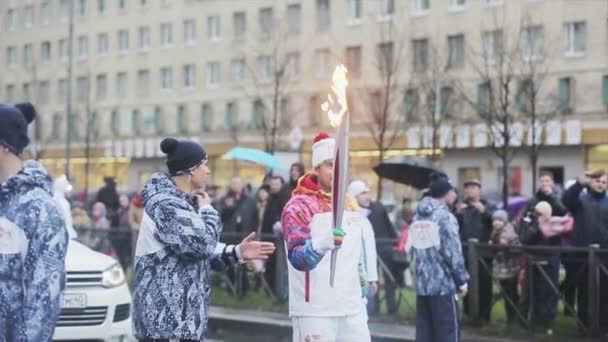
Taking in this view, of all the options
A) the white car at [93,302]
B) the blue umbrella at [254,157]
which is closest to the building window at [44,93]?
the blue umbrella at [254,157]

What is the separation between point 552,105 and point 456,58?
627 centimetres

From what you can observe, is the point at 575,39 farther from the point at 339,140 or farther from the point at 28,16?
the point at 28,16

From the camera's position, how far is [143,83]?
70.5 m

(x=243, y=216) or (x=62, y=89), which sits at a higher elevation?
(x=62, y=89)

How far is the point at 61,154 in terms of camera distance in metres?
75.6

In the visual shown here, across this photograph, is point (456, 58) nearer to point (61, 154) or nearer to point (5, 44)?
point (61, 154)

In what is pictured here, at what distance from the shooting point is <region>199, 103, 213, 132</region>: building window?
6569 centimetres

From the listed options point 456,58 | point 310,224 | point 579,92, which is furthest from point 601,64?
point 310,224

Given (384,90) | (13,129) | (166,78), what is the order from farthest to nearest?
(166,78) < (384,90) < (13,129)

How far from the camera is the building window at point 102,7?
73.8m

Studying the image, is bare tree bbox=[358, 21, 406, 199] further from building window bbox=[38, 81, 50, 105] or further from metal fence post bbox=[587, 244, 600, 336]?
metal fence post bbox=[587, 244, 600, 336]

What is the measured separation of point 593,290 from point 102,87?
63.0 m

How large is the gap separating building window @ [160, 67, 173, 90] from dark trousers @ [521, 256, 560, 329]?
56135 millimetres

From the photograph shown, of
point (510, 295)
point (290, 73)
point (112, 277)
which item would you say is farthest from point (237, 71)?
point (112, 277)
